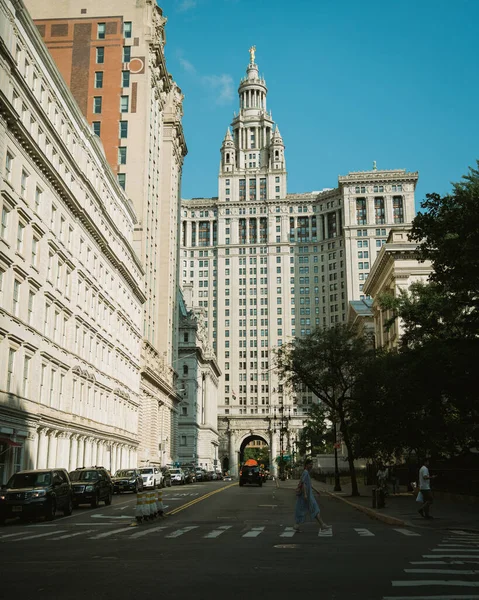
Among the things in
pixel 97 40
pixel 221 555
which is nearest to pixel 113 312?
pixel 97 40

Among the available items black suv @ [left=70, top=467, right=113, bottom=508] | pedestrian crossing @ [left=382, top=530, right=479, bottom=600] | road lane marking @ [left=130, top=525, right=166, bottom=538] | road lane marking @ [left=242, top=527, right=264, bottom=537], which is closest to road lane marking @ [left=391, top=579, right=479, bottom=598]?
pedestrian crossing @ [left=382, top=530, right=479, bottom=600]

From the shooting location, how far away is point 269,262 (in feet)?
563

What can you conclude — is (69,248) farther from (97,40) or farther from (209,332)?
(209,332)

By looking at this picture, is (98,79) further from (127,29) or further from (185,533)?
(185,533)

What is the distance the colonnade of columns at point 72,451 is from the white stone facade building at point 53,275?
0.28ft

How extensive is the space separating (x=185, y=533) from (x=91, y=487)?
47.1 feet

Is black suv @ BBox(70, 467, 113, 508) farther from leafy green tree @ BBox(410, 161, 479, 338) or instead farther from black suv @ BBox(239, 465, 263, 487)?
black suv @ BBox(239, 465, 263, 487)

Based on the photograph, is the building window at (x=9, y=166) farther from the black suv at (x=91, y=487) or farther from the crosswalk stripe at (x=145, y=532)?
the crosswalk stripe at (x=145, y=532)

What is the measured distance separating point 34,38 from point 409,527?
34.8 meters

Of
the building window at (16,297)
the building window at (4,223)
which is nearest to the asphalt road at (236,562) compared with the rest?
the building window at (16,297)

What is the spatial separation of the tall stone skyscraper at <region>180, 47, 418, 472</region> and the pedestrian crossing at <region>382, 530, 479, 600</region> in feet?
463

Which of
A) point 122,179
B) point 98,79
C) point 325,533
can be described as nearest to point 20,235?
point 325,533

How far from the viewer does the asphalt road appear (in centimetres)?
957

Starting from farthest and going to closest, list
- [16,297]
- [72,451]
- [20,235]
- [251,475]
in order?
1. [251,475]
2. [72,451]
3. [20,235]
4. [16,297]
